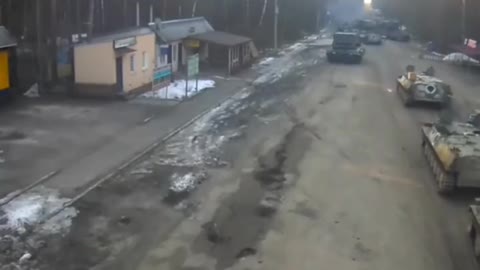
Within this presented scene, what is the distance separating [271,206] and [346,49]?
107 ft

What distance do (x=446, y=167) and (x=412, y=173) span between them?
91.0 inches

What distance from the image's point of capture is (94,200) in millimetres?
15648

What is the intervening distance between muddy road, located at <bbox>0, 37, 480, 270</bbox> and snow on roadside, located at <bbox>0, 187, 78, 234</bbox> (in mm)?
231

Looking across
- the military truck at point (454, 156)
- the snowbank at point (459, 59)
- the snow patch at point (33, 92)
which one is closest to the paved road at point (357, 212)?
the military truck at point (454, 156)

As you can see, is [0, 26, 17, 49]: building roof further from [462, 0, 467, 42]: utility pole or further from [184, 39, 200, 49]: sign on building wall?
[462, 0, 467, 42]: utility pole

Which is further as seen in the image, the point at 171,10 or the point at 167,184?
the point at 171,10

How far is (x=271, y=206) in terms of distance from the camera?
15.6 metres

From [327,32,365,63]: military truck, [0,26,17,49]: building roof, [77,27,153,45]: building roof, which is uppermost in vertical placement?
[0,26,17,49]: building roof

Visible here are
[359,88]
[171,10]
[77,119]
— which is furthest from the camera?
[171,10]

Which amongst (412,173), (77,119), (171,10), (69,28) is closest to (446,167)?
(412,173)

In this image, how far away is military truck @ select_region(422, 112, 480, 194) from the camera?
53.0ft

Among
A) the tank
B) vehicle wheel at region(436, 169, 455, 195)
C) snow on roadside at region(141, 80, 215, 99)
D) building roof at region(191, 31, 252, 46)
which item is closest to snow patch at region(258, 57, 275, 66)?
building roof at region(191, 31, 252, 46)

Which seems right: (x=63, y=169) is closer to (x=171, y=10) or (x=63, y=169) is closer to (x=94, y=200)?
(x=94, y=200)

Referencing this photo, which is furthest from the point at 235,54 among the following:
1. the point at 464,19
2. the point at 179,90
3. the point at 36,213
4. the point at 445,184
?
the point at 36,213
